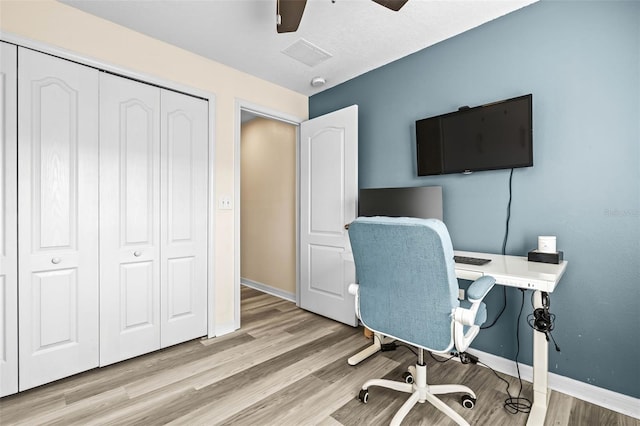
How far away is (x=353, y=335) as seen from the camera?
2.87m

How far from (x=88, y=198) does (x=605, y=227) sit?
3392mm

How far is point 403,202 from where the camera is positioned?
2.55 metres

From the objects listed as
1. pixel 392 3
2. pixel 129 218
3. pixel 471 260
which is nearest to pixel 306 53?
pixel 392 3

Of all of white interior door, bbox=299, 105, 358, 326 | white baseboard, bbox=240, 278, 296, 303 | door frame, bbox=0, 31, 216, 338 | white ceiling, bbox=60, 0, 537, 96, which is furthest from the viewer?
white baseboard, bbox=240, 278, 296, 303

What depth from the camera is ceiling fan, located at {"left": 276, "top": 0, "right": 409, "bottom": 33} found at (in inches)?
61.7

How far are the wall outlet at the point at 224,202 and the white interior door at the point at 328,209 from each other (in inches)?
35.1

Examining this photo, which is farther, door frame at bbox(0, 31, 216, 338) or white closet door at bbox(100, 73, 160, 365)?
door frame at bbox(0, 31, 216, 338)

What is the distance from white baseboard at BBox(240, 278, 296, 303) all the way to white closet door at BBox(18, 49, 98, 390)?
7.05 feet

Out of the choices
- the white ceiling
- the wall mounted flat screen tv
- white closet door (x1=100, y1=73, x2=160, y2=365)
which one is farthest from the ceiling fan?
white closet door (x1=100, y1=73, x2=160, y2=365)

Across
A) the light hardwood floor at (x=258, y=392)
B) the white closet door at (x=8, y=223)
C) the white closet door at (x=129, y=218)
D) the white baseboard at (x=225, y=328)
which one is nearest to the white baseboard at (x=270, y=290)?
the white baseboard at (x=225, y=328)

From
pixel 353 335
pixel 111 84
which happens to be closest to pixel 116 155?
pixel 111 84

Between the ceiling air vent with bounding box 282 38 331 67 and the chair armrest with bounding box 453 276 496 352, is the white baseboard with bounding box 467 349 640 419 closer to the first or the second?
the chair armrest with bounding box 453 276 496 352

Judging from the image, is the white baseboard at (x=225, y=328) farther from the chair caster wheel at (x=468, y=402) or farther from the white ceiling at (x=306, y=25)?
the white ceiling at (x=306, y=25)

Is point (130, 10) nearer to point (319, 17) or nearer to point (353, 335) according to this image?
point (319, 17)
